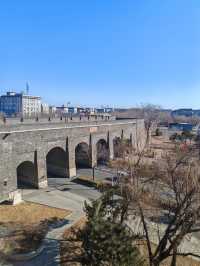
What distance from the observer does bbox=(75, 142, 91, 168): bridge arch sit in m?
37.1

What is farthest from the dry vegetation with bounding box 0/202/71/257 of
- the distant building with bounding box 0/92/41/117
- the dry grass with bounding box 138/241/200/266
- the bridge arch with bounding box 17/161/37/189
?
the distant building with bounding box 0/92/41/117

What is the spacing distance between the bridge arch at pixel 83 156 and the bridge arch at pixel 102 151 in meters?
2.58

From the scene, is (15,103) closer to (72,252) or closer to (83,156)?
(83,156)

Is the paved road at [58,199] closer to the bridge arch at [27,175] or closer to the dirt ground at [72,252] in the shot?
the dirt ground at [72,252]

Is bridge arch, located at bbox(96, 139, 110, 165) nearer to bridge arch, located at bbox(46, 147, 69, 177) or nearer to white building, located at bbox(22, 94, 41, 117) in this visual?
bridge arch, located at bbox(46, 147, 69, 177)

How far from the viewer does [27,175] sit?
28422mm

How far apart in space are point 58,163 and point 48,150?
4.86 m

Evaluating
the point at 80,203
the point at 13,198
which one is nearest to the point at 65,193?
the point at 80,203

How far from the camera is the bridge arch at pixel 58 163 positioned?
3198 centimetres

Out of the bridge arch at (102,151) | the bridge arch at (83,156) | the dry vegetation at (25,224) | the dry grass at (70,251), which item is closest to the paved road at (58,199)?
the dry grass at (70,251)

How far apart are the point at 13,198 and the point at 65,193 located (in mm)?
5512

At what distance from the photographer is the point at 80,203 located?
24.0 metres

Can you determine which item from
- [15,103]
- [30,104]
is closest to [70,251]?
[15,103]

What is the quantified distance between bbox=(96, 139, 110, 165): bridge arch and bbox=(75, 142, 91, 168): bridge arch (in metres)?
2.58
